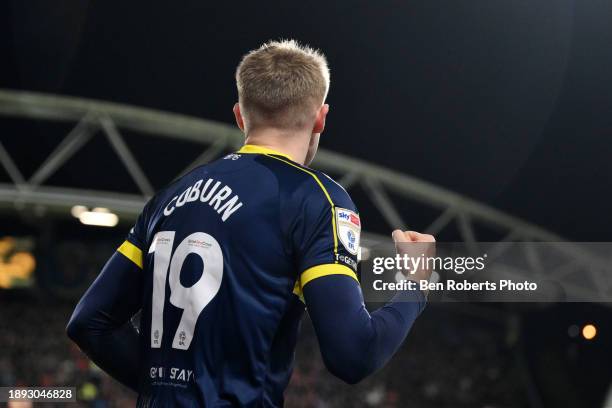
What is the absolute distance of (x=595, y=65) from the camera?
1283 centimetres

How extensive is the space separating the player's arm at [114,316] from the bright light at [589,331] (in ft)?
53.6

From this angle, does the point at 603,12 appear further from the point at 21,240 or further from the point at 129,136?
the point at 21,240

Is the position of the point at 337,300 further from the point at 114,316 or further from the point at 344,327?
the point at 114,316

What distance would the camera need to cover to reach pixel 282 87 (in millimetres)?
1822

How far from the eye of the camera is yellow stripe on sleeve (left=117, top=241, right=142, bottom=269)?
1933 millimetres

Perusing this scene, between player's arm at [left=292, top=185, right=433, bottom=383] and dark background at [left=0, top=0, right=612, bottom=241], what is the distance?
36.1 ft

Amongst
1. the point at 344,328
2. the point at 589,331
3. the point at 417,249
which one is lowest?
the point at 344,328

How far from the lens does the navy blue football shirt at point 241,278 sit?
5.47ft

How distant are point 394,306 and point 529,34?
1145 centimetres

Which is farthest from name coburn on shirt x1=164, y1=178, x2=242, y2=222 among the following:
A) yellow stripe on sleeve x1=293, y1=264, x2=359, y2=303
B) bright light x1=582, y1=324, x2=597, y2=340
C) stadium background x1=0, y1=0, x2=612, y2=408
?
bright light x1=582, y1=324, x2=597, y2=340

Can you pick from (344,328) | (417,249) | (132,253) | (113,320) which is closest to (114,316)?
(113,320)

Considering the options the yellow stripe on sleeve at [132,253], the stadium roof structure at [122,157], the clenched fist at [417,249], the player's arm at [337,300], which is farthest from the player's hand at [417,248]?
the stadium roof structure at [122,157]

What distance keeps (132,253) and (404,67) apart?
12.7 metres

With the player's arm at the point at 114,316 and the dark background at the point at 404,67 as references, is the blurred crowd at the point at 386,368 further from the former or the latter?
the player's arm at the point at 114,316
